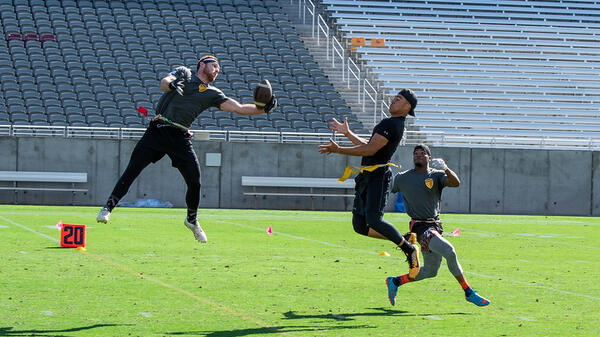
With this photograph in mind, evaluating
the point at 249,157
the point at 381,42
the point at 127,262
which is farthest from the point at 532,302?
the point at 381,42

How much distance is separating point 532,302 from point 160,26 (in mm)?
27764

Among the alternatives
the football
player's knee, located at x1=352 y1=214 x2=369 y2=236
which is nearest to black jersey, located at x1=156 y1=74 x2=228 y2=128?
the football

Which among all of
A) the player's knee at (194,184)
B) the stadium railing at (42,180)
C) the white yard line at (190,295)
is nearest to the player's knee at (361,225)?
the white yard line at (190,295)

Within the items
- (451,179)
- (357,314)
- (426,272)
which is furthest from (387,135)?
(357,314)

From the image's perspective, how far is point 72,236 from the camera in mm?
13633

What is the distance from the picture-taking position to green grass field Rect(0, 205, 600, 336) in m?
7.50

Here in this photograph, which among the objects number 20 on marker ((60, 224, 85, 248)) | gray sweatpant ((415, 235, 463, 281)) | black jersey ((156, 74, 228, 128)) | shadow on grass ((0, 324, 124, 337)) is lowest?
shadow on grass ((0, 324, 124, 337))

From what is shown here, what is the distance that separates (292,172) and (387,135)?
2082 cm

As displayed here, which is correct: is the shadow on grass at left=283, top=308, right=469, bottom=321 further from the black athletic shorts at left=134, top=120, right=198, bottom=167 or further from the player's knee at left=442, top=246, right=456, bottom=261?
the black athletic shorts at left=134, top=120, right=198, bottom=167

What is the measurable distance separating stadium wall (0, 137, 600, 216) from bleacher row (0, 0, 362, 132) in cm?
119

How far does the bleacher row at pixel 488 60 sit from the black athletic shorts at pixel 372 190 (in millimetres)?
24060

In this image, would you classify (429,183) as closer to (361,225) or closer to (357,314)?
(361,225)

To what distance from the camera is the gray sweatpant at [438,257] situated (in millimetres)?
8664

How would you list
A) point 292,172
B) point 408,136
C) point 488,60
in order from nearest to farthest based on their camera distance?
point 292,172 < point 408,136 < point 488,60
